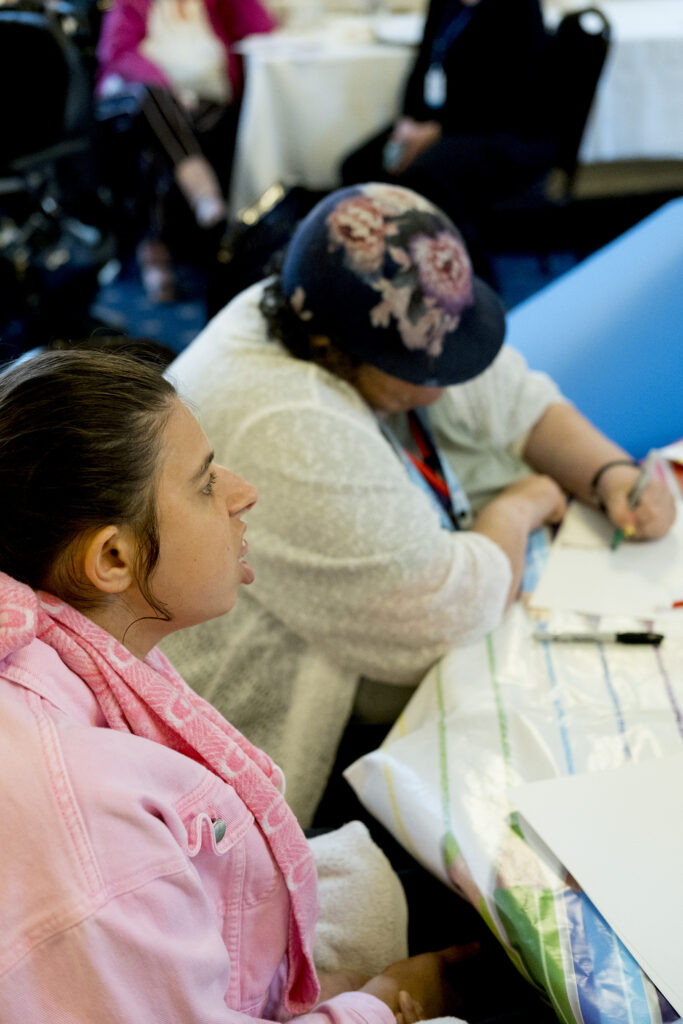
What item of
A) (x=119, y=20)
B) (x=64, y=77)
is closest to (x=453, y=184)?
(x=64, y=77)

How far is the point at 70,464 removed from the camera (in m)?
0.68

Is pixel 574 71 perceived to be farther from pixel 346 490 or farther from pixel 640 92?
pixel 346 490

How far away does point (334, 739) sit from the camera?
116cm

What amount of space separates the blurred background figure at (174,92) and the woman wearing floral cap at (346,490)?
2486mm

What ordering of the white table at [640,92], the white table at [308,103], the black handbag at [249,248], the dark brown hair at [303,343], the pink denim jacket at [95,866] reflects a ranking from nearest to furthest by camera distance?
the pink denim jacket at [95,866], the dark brown hair at [303,343], the black handbag at [249,248], the white table at [640,92], the white table at [308,103]

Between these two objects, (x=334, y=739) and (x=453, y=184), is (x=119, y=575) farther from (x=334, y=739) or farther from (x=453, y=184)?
(x=453, y=184)

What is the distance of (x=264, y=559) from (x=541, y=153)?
2.43 metres

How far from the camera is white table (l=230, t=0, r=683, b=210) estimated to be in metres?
3.13

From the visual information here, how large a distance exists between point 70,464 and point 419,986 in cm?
60

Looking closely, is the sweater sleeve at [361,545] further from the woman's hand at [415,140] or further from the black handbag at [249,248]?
the woman's hand at [415,140]

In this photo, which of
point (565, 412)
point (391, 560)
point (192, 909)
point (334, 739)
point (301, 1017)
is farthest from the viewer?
point (565, 412)

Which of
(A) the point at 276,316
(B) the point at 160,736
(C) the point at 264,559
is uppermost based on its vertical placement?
(A) the point at 276,316

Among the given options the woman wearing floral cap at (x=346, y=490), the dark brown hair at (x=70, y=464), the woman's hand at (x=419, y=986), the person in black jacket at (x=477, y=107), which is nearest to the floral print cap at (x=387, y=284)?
the woman wearing floral cap at (x=346, y=490)

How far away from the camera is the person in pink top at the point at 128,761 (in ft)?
1.86
